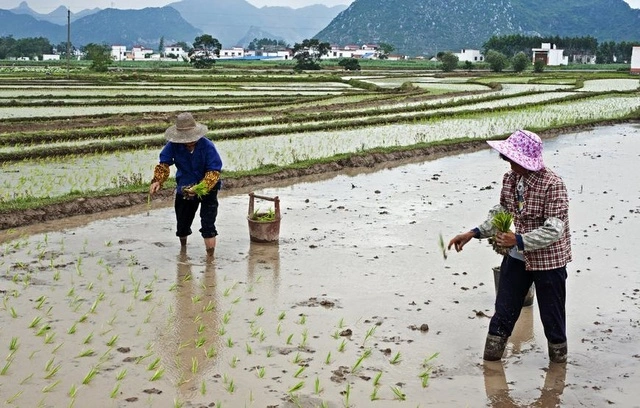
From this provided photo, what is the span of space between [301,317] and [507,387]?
1501 millimetres

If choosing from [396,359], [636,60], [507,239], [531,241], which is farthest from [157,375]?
[636,60]

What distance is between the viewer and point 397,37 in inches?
7603

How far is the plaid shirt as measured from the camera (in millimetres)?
4051

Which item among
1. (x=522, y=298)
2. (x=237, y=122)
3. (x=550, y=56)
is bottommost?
(x=522, y=298)

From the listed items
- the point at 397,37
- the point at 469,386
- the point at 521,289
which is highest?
the point at 397,37

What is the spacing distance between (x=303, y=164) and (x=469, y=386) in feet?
25.0

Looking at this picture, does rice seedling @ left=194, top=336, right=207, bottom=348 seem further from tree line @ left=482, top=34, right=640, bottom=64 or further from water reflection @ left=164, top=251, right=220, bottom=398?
tree line @ left=482, top=34, right=640, bottom=64

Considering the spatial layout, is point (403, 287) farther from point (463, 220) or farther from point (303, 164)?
point (303, 164)

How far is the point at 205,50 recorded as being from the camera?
213 feet

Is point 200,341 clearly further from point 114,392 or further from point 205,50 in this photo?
point 205,50

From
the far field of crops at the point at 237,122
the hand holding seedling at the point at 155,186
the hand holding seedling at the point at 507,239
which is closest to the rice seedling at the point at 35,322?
the hand holding seedling at the point at 155,186

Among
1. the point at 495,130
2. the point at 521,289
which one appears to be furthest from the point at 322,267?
the point at 495,130

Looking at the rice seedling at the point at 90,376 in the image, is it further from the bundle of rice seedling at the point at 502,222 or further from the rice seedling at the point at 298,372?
the bundle of rice seedling at the point at 502,222

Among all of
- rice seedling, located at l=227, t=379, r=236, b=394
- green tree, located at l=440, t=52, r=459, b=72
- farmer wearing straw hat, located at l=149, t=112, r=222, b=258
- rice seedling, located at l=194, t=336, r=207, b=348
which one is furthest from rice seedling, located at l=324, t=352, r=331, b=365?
green tree, located at l=440, t=52, r=459, b=72
